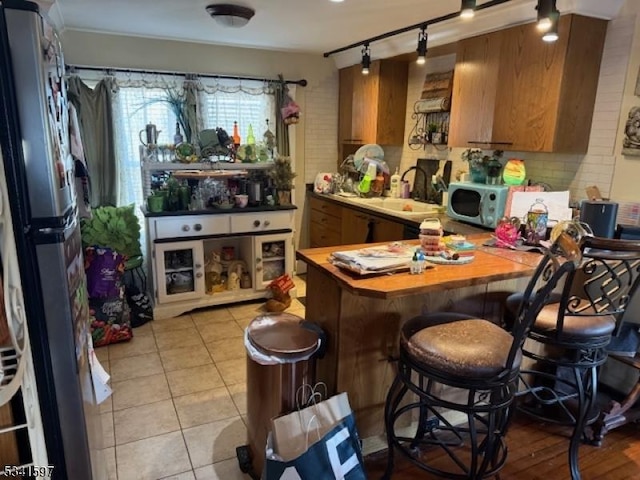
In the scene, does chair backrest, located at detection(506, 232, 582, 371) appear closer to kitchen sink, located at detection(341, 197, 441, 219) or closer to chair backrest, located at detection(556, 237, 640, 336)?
chair backrest, located at detection(556, 237, 640, 336)

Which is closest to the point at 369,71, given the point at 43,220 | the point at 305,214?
the point at 305,214

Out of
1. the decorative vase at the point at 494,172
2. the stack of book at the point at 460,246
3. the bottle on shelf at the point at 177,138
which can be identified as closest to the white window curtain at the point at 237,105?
the bottle on shelf at the point at 177,138

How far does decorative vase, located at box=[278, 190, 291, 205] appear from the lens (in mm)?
3930

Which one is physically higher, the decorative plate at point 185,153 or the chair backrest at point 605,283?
the decorative plate at point 185,153

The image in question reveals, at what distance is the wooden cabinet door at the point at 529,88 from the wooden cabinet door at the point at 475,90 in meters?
0.06

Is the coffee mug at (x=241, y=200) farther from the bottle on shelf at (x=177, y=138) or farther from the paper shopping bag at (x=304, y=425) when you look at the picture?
the paper shopping bag at (x=304, y=425)

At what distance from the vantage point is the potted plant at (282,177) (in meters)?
3.91

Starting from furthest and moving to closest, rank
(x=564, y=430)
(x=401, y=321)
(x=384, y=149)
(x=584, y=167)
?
(x=384, y=149) → (x=584, y=167) → (x=564, y=430) → (x=401, y=321)

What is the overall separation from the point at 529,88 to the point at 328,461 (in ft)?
7.84

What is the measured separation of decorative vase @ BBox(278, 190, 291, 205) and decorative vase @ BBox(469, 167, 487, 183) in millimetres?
1599

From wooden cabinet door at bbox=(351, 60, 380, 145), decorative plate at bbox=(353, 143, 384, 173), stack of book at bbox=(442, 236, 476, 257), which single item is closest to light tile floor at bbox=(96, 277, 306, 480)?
stack of book at bbox=(442, 236, 476, 257)

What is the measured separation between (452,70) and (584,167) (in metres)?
1.40

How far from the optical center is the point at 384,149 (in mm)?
4480

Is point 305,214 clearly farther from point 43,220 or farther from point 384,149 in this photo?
point 43,220
